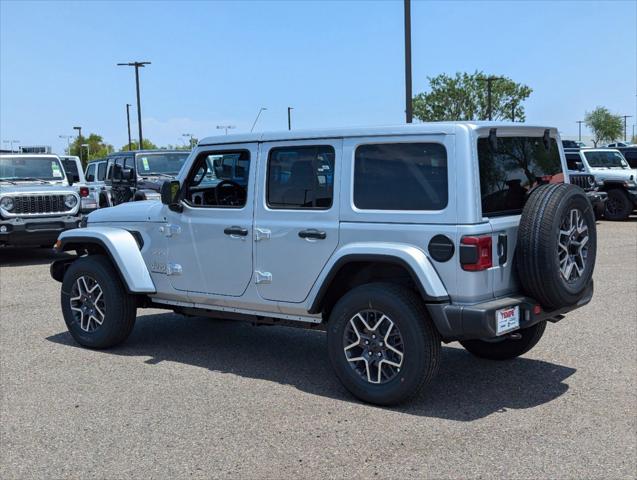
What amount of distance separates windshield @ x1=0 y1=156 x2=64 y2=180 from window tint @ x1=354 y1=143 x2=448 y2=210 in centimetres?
1029

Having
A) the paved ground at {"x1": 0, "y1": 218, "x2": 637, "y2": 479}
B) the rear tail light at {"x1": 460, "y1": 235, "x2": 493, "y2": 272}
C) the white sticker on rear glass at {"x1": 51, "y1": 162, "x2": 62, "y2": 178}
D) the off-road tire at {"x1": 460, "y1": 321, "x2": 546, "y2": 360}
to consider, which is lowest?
the paved ground at {"x1": 0, "y1": 218, "x2": 637, "y2": 479}

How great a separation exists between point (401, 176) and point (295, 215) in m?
0.90

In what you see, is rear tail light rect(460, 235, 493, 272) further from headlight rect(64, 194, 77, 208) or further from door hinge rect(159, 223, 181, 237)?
headlight rect(64, 194, 77, 208)

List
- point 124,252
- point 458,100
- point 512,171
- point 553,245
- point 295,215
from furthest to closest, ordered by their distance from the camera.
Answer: point 458,100
point 124,252
point 295,215
point 512,171
point 553,245

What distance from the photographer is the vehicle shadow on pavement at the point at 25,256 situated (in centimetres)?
1335

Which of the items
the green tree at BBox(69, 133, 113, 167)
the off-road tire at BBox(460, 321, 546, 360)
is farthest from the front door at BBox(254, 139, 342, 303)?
the green tree at BBox(69, 133, 113, 167)

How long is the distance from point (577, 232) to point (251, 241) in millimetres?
2347

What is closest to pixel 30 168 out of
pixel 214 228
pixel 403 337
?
pixel 214 228

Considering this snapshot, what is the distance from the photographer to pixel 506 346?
604cm

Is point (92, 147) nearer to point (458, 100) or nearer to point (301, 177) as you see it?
point (458, 100)

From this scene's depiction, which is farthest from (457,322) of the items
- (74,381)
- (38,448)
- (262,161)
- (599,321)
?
(599,321)

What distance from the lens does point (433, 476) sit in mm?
3918

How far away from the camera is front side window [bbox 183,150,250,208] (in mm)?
5883

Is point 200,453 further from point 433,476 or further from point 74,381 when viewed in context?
point 74,381
